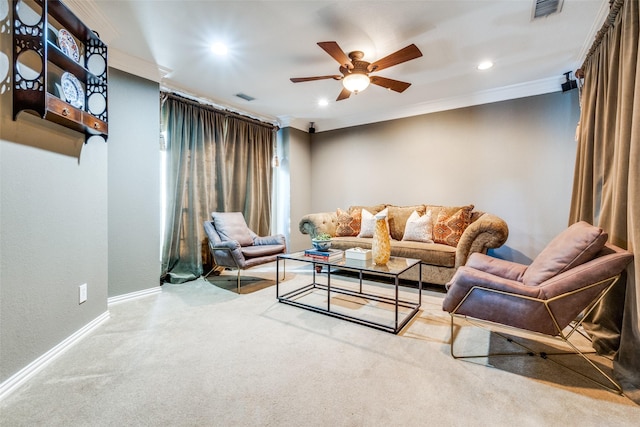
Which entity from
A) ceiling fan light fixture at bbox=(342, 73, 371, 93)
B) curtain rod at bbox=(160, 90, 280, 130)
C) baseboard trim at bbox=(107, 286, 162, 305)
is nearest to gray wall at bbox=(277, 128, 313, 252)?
curtain rod at bbox=(160, 90, 280, 130)

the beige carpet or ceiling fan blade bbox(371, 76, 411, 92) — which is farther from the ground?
ceiling fan blade bbox(371, 76, 411, 92)

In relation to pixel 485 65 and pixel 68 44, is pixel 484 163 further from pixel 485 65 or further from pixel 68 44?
pixel 68 44

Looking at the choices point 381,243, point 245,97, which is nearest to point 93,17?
point 245,97

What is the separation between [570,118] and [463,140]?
45.8 inches

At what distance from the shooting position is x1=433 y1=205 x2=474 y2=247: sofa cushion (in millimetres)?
3541

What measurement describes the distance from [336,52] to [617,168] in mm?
2137

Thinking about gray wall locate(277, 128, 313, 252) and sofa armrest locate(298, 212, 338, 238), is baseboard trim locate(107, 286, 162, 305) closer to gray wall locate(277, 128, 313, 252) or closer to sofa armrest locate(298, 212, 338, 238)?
sofa armrest locate(298, 212, 338, 238)

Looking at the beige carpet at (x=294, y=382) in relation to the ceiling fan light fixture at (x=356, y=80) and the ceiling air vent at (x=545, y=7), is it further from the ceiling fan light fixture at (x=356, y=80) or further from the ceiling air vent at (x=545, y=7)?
the ceiling air vent at (x=545, y=7)

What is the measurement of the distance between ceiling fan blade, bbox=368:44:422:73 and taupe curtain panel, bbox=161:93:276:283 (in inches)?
101

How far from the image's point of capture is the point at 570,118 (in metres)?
3.35

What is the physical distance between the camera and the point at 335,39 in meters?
2.57

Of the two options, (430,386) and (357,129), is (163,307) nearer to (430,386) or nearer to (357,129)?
(430,386)

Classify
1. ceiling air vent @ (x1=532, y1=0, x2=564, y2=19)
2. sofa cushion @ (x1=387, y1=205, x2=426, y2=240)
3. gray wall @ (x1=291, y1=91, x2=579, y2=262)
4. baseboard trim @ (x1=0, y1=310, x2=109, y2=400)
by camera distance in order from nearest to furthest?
baseboard trim @ (x1=0, y1=310, x2=109, y2=400) < ceiling air vent @ (x1=532, y1=0, x2=564, y2=19) < gray wall @ (x1=291, y1=91, x2=579, y2=262) < sofa cushion @ (x1=387, y1=205, x2=426, y2=240)

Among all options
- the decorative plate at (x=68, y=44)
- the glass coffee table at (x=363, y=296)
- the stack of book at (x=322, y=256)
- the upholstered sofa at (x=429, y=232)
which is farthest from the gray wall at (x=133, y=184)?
the upholstered sofa at (x=429, y=232)
